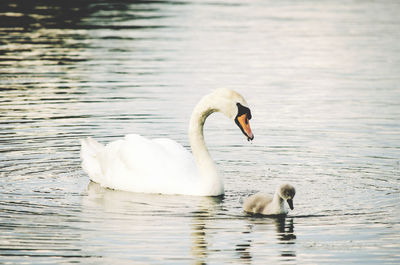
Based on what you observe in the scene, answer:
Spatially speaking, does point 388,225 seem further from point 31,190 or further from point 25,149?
point 25,149

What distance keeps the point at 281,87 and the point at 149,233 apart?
11463 millimetres

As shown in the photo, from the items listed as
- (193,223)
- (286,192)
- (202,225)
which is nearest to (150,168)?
(193,223)

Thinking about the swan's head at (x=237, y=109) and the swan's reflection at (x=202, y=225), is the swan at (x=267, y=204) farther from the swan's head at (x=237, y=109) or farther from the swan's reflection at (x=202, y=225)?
the swan's head at (x=237, y=109)

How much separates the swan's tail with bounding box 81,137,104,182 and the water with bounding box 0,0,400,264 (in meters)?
0.19

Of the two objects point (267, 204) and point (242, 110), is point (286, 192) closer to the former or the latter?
point (267, 204)

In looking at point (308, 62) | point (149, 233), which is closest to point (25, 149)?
point (149, 233)

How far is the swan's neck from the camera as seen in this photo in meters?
14.5

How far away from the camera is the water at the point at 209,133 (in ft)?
39.5

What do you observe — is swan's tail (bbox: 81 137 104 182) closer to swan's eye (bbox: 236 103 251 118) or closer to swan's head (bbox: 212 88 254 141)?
swan's head (bbox: 212 88 254 141)

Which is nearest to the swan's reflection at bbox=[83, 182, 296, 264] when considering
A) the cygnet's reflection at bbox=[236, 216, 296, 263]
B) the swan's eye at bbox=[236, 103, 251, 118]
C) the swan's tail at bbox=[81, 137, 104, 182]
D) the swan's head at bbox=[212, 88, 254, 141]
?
the cygnet's reflection at bbox=[236, 216, 296, 263]

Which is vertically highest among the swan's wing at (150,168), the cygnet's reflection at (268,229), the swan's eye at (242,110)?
the swan's eye at (242,110)

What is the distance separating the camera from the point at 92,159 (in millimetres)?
15758

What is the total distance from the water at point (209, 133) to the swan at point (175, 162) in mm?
217

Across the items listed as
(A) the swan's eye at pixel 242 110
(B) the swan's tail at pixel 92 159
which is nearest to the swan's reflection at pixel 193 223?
(B) the swan's tail at pixel 92 159
